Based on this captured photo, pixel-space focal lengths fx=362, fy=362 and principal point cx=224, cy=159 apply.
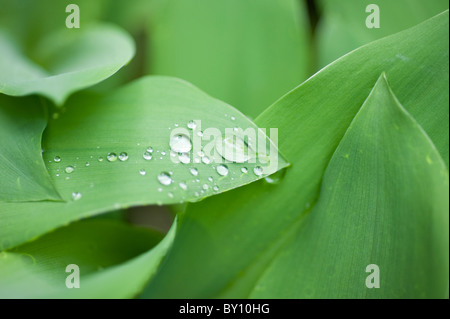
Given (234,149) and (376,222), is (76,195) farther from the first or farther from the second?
(376,222)

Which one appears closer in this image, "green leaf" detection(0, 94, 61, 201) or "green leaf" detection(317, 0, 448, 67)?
"green leaf" detection(0, 94, 61, 201)

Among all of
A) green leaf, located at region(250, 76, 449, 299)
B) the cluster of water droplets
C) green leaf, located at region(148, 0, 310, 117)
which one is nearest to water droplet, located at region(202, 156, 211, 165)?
the cluster of water droplets

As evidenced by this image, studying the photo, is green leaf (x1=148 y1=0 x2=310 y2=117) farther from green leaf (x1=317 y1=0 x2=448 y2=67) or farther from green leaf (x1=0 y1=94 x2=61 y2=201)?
green leaf (x1=0 y1=94 x2=61 y2=201)

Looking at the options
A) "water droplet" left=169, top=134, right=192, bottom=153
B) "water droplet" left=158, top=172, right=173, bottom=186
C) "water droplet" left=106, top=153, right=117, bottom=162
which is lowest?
"water droplet" left=158, top=172, right=173, bottom=186

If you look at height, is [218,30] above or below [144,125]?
above
